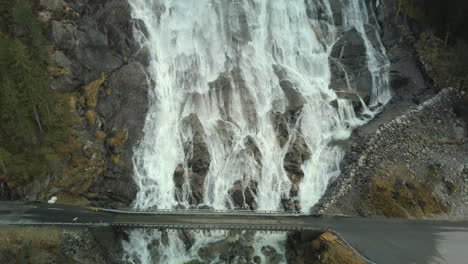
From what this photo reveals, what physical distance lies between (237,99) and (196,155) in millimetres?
6932

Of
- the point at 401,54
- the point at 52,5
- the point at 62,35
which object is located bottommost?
the point at 401,54

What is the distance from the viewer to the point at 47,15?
136 feet

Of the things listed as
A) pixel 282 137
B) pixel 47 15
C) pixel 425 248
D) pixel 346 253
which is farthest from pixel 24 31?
pixel 425 248

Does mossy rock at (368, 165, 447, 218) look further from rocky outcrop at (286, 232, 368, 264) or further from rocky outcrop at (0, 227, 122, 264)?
rocky outcrop at (0, 227, 122, 264)

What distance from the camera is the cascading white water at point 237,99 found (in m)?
35.3

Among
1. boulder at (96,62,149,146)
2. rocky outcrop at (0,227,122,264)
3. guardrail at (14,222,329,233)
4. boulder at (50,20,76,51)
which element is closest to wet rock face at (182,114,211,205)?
guardrail at (14,222,329,233)

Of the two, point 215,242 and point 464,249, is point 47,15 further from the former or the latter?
point 464,249

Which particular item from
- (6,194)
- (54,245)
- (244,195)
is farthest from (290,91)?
(6,194)

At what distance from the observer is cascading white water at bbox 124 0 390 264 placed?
116 ft

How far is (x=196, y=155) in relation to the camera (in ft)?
120

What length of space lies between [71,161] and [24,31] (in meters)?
13.1

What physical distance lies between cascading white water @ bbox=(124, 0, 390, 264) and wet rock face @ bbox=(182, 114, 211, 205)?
14 cm

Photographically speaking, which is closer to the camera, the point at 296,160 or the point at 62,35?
the point at 296,160

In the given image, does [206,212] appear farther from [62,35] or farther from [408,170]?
[62,35]
